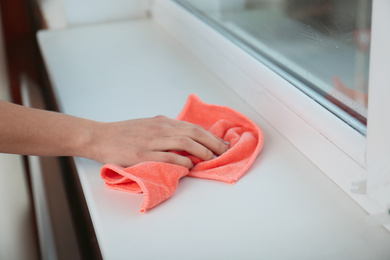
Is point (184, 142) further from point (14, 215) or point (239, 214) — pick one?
point (14, 215)

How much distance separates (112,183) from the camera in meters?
0.72

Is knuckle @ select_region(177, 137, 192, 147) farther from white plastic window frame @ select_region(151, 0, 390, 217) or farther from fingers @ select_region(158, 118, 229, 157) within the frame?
white plastic window frame @ select_region(151, 0, 390, 217)

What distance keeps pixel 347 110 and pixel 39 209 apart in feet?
2.71

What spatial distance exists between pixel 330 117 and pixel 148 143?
12.0 inches

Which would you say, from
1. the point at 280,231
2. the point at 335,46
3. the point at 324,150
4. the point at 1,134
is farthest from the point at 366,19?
the point at 1,134

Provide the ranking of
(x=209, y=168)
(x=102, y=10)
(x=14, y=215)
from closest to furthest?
(x=209, y=168) → (x=14, y=215) → (x=102, y=10)

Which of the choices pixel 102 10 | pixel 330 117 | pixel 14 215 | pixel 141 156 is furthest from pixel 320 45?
pixel 102 10

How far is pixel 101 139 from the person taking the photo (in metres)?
0.77

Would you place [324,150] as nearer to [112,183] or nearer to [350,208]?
[350,208]

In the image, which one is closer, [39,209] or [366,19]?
[366,19]

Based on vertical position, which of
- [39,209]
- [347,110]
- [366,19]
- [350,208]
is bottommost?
[39,209]

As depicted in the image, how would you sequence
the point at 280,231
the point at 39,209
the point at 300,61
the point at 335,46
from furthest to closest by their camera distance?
the point at 39,209 → the point at 300,61 → the point at 335,46 → the point at 280,231

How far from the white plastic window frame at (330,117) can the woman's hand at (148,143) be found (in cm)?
15

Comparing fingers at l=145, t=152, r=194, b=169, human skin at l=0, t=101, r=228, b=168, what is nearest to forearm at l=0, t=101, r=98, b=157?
human skin at l=0, t=101, r=228, b=168
